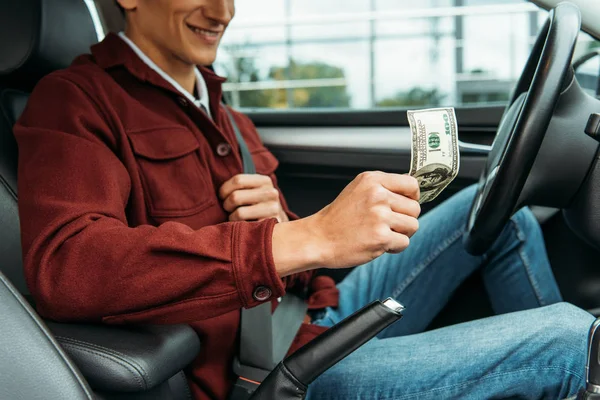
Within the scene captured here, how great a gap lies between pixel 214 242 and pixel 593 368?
0.46 metres

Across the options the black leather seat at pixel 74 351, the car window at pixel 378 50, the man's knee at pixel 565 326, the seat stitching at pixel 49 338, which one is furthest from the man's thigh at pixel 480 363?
the car window at pixel 378 50

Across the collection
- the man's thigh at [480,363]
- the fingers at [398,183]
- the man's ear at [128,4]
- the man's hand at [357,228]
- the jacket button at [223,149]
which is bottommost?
the man's thigh at [480,363]

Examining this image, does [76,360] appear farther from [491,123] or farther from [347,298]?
[491,123]

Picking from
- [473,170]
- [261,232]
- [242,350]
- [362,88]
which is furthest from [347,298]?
[362,88]

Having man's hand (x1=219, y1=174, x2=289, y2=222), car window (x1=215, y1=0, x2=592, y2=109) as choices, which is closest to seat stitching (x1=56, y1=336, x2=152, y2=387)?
man's hand (x1=219, y1=174, x2=289, y2=222)

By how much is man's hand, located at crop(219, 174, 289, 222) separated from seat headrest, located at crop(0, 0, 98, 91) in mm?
397

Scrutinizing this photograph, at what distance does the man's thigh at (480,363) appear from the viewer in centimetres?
90

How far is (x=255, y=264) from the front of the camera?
78cm

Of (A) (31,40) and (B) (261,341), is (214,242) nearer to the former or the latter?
(B) (261,341)

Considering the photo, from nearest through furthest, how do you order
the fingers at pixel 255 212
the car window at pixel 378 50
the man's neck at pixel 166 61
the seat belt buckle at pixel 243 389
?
1. the seat belt buckle at pixel 243 389
2. the fingers at pixel 255 212
3. the man's neck at pixel 166 61
4. the car window at pixel 378 50

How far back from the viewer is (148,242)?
802mm

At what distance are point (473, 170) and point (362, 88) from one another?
6.98 feet

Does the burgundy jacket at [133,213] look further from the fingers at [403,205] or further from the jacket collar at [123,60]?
the fingers at [403,205]

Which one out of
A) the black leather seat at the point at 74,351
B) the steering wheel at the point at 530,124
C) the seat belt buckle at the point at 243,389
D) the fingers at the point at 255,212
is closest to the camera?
the black leather seat at the point at 74,351
